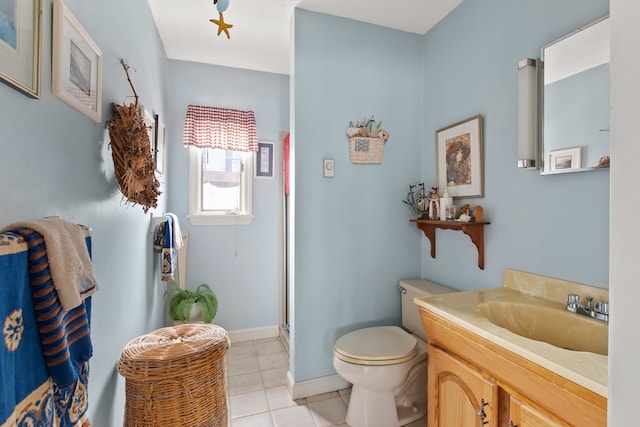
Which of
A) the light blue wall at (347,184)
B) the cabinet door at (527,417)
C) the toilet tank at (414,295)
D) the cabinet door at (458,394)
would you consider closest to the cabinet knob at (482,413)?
the cabinet door at (458,394)

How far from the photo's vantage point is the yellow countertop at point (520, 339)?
80 cm

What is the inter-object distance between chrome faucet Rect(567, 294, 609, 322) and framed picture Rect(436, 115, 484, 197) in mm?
715

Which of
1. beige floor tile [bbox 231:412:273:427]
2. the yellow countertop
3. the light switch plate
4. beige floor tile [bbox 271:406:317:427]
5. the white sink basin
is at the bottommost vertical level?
beige floor tile [bbox 231:412:273:427]

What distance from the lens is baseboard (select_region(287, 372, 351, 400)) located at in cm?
201

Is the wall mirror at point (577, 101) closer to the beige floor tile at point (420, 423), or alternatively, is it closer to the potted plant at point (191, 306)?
the beige floor tile at point (420, 423)

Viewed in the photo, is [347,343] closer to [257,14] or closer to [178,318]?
[178,318]

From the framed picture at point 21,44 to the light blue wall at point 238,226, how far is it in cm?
205

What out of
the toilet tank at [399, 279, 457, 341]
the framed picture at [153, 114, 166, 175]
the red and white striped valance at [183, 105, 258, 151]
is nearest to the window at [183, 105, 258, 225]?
the red and white striped valance at [183, 105, 258, 151]

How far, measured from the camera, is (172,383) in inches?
48.8

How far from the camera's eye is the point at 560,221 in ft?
4.56

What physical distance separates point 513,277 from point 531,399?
792mm

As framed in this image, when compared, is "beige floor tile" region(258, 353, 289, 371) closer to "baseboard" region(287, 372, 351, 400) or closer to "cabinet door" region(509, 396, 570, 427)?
"baseboard" region(287, 372, 351, 400)

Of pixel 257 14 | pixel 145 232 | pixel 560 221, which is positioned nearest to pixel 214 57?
pixel 257 14

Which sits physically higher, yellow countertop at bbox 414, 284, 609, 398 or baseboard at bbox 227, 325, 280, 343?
yellow countertop at bbox 414, 284, 609, 398
